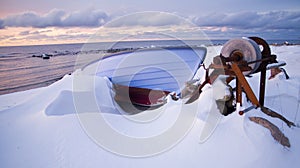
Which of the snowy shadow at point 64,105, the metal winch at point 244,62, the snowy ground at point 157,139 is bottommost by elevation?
the snowy ground at point 157,139

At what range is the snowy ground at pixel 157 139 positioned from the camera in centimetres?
335

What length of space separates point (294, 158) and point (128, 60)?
52.0 feet

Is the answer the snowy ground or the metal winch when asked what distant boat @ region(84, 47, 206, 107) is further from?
the metal winch

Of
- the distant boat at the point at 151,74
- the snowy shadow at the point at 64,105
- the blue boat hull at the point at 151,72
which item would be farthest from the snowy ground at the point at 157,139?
the blue boat hull at the point at 151,72

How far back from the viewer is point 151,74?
48.1ft

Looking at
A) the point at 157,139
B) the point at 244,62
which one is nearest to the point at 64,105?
the point at 157,139

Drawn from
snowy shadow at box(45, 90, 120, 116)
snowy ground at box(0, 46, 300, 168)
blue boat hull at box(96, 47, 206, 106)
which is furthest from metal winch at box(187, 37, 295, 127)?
blue boat hull at box(96, 47, 206, 106)

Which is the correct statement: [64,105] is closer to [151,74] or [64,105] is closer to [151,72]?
[151,74]

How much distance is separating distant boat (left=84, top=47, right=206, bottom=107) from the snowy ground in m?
3.38

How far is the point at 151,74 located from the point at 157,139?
10688mm

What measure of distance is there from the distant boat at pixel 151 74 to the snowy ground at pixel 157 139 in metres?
3.38

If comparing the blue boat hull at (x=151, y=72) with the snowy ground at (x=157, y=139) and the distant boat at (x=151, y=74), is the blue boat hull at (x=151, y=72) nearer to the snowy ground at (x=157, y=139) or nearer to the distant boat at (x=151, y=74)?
the distant boat at (x=151, y=74)

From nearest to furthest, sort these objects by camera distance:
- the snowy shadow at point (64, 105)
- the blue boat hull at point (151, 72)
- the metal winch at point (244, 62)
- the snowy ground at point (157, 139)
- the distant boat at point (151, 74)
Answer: the snowy ground at point (157, 139), the metal winch at point (244, 62), the snowy shadow at point (64, 105), the distant boat at point (151, 74), the blue boat hull at point (151, 72)

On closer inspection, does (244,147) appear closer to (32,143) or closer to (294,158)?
(294,158)
